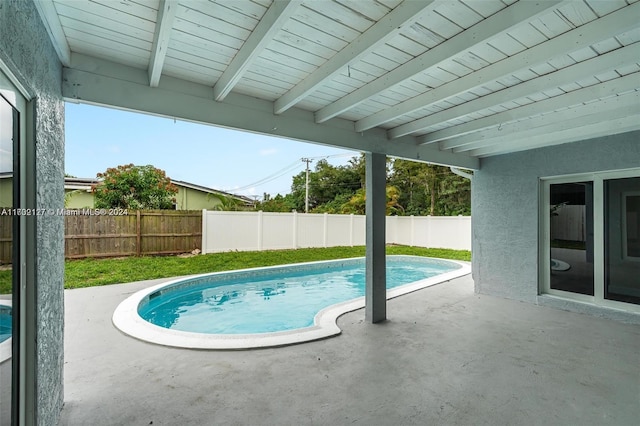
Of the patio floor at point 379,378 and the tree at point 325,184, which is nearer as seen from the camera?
the patio floor at point 379,378

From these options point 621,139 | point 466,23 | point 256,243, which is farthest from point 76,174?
point 621,139

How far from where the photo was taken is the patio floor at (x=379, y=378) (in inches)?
94.9

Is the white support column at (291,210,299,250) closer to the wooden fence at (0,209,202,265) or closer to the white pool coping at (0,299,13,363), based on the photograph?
the wooden fence at (0,209,202,265)

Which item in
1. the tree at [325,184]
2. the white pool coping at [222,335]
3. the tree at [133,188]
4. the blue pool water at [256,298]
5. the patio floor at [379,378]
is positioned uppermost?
the tree at [325,184]

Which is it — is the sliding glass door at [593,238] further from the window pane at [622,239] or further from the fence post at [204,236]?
the fence post at [204,236]

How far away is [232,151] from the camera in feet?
88.0

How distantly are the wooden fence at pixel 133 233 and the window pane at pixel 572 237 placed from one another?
10.2m

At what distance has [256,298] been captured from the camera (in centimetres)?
748

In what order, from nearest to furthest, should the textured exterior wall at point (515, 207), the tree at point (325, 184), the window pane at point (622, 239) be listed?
the window pane at point (622, 239) < the textured exterior wall at point (515, 207) < the tree at point (325, 184)

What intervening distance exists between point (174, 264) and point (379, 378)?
8.18 metres

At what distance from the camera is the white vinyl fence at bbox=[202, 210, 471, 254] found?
11711mm

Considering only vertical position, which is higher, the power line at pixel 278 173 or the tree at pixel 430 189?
the power line at pixel 278 173

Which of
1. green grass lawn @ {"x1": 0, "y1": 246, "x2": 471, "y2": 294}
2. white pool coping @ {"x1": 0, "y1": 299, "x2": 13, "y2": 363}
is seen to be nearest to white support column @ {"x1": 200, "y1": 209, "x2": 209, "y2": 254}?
green grass lawn @ {"x1": 0, "y1": 246, "x2": 471, "y2": 294}

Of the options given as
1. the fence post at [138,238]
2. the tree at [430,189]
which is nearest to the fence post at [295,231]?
the fence post at [138,238]
